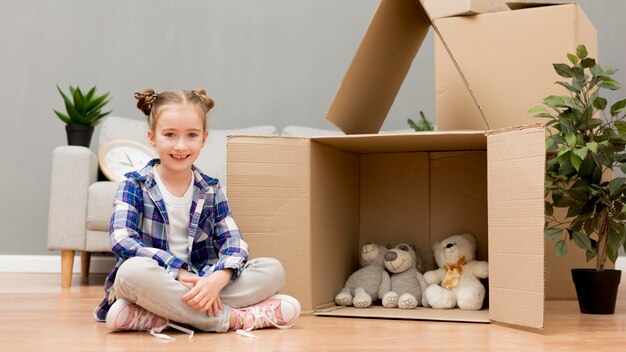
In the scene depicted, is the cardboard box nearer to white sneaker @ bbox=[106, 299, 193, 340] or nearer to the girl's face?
the girl's face

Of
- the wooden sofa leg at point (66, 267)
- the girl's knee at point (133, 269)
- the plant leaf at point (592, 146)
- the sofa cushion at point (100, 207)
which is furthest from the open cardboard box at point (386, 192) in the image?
the wooden sofa leg at point (66, 267)

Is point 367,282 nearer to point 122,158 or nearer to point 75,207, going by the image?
point 75,207

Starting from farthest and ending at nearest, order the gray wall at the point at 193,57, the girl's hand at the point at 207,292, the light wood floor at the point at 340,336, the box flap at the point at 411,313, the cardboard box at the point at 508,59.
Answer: the gray wall at the point at 193,57, the cardboard box at the point at 508,59, the box flap at the point at 411,313, the girl's hand at the point at 207,292, the light wood floor at the point at 340,336

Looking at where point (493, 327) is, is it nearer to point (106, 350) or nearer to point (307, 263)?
point (307, 263)

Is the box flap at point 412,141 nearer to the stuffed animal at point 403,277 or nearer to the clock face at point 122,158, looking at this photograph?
the stuffed animal at point 403,277

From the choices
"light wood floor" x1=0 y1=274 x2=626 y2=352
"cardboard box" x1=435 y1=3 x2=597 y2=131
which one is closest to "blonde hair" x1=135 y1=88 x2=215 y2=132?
"light wood floor" x1=0 y1=274 x2=626 y2=352

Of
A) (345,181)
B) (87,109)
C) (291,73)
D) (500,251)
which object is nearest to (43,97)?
(87,109)

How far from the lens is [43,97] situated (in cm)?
310

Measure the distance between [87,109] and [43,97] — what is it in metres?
0.53

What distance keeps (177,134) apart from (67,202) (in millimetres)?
1128

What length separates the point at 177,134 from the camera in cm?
142

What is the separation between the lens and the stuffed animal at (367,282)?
170cm

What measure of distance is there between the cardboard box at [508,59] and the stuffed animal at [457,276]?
0.30 m

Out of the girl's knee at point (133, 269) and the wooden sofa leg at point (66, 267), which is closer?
the girl's knee at point (133, 269)
